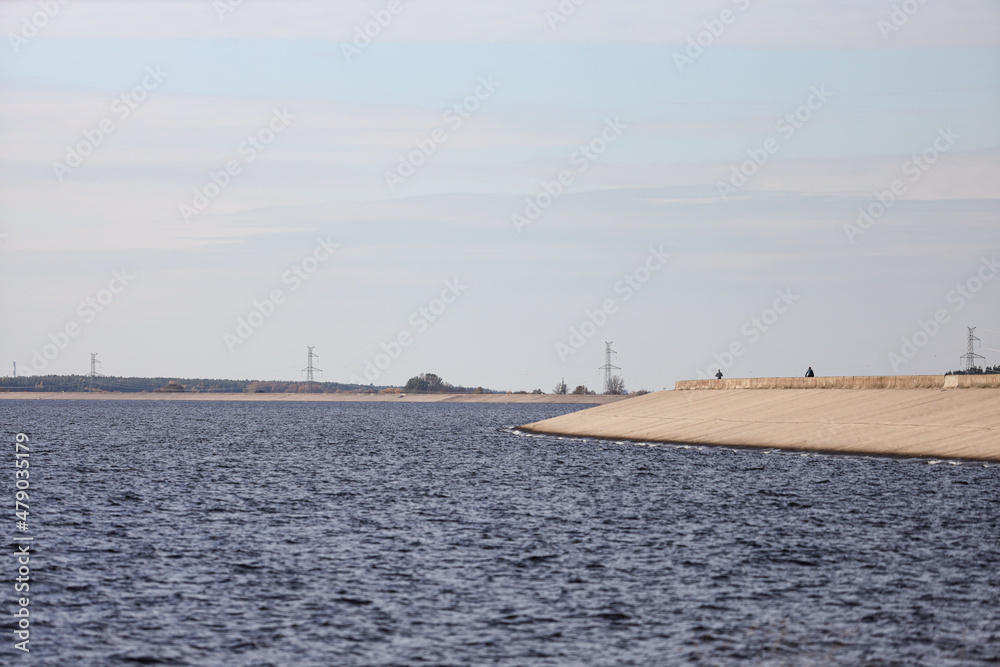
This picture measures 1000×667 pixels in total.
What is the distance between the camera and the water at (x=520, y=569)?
21.9m

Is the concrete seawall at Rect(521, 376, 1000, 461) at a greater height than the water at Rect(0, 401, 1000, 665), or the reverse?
the concrete seawall at Rect(521, 376, 1000, 461)

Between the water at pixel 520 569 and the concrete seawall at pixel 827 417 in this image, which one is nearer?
the water at pixel 520 569

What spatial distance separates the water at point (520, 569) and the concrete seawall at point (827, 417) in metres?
8.75

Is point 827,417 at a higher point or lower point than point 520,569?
higher

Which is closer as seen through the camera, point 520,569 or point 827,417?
point 520,569

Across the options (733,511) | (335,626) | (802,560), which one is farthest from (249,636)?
(733,511)

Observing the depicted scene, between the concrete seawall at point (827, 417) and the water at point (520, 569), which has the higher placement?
the concrete seawall at point (827, 417)

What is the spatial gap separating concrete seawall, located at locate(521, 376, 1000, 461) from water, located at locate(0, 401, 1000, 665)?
28.7ft

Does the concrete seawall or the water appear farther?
the concrete seawall

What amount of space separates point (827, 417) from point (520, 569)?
57.6 metres

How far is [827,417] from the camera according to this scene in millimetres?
82312

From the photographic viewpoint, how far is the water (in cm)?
2186

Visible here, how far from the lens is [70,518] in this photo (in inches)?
1591

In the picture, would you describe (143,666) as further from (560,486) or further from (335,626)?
(560,486)
